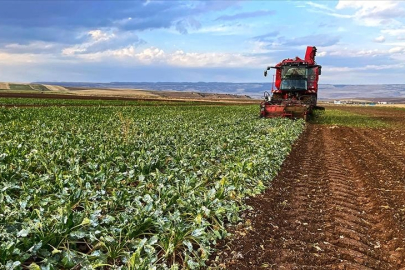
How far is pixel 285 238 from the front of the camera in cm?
531

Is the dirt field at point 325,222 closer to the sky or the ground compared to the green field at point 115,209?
closer to the ground

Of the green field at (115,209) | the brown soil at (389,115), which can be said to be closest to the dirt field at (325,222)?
the green field at (115,209)

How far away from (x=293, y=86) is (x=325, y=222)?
67.8 ft

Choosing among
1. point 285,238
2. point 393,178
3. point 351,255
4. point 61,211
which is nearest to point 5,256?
point 61,211

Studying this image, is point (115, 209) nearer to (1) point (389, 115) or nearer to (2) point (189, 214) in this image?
(2) point (189, 214)

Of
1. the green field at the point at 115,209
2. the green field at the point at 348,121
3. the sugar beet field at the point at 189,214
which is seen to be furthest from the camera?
the green field at the point at 348,121

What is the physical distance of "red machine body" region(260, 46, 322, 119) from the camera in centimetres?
2458

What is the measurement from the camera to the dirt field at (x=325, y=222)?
15.3 ft

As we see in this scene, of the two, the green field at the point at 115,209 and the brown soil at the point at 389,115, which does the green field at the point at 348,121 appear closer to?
the brown soil at the point at 389,115

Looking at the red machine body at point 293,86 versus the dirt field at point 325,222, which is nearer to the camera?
the dirt field at point 325,222

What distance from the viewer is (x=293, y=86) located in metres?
25.6

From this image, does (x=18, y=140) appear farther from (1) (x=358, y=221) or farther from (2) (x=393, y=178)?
(2) (x=393, y=178)

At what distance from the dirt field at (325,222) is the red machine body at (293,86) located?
45.7ft

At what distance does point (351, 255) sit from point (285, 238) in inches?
36.3
